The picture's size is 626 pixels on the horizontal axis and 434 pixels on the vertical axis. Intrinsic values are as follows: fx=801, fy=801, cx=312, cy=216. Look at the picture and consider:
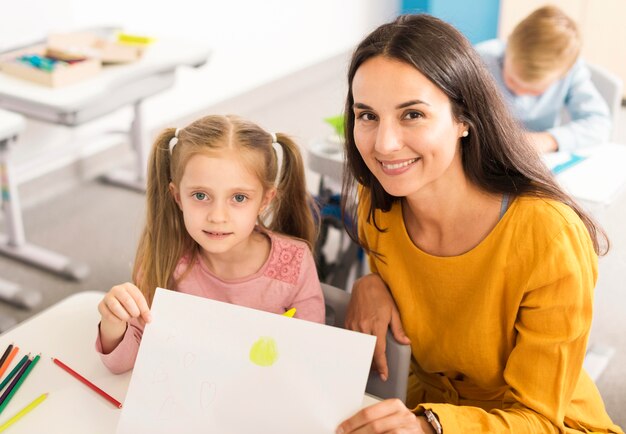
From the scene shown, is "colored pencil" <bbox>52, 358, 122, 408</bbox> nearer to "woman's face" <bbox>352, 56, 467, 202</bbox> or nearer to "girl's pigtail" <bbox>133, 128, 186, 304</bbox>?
"girl's pigtail" <bbox>133, 128, 186, 304</bbox>

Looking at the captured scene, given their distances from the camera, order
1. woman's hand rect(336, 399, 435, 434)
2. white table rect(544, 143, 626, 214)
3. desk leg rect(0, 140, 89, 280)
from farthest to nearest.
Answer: desk leg rect(0, 140, 89, 280), white table rect(544, 143, 626, 214), woman's hand rect(336, 399, 435, 434)

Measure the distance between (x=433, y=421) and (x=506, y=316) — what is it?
0.28 metres

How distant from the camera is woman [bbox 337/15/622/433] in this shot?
1252 millimetres

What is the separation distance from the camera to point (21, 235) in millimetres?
3275

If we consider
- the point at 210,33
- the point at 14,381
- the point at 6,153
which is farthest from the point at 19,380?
the point at 210,33

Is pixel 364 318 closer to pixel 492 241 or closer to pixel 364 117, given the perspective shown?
pixel 492 241

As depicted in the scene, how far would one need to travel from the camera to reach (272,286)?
1.53 m

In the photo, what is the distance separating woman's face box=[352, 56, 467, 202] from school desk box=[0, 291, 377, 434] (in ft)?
1.21

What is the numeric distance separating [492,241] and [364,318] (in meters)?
0.27

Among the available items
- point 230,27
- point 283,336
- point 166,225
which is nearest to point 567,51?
point 166,225

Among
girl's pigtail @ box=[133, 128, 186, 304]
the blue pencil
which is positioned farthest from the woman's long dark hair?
the blue pencil

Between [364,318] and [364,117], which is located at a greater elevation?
[364,117]

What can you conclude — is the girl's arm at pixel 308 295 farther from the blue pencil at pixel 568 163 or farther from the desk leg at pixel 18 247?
the desk leg at pixel 18 247

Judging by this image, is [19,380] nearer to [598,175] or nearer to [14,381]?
[14,381]
